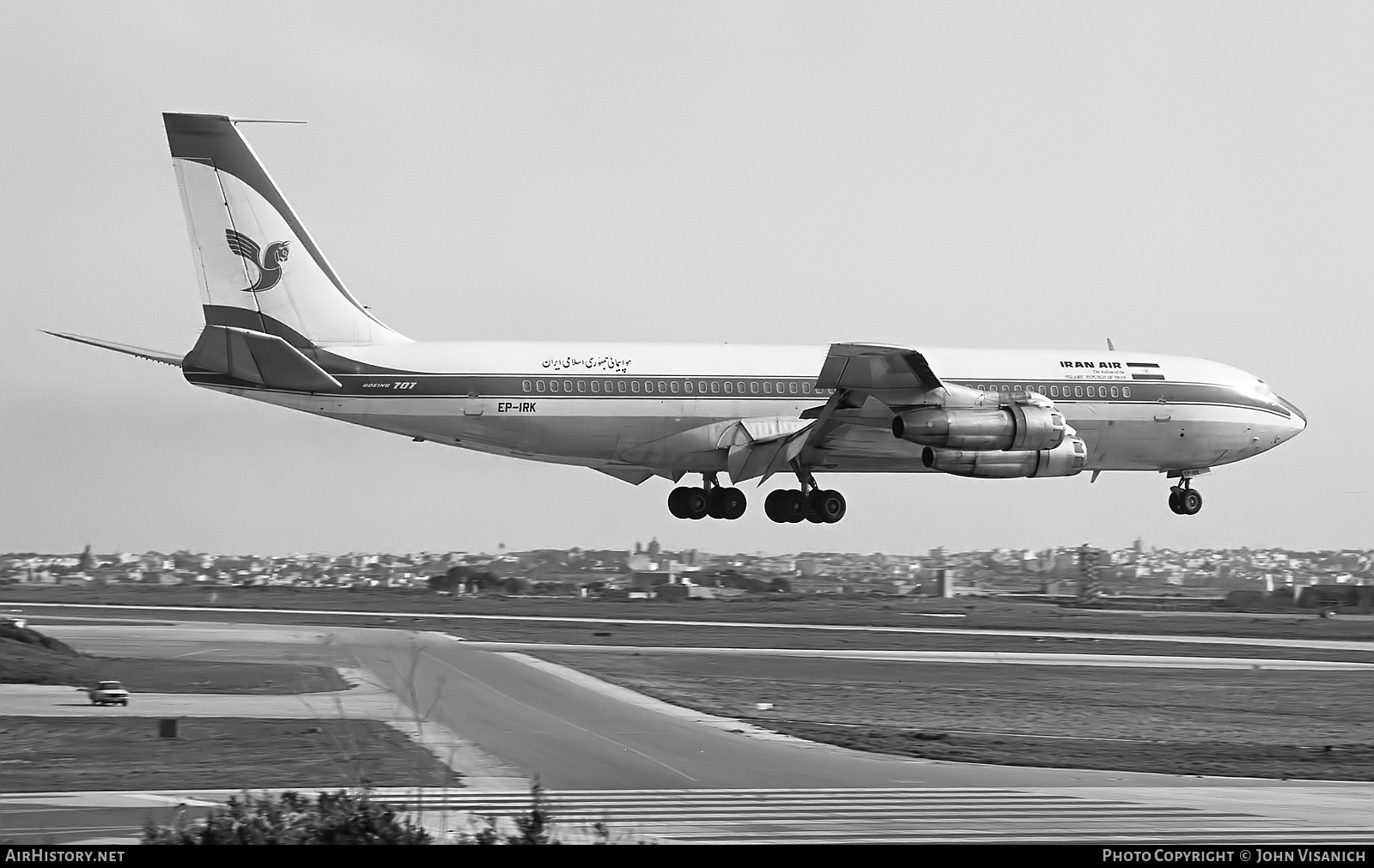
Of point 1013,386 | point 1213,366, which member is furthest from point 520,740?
point 1213,366

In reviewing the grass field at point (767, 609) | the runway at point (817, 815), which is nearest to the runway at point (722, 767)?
the runway at point (817, 815)

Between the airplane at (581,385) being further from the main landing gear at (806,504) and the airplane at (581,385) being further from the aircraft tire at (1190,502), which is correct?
the aircraft tire at (1190,502)

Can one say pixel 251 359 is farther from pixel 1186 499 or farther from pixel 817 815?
pixel 1186 499

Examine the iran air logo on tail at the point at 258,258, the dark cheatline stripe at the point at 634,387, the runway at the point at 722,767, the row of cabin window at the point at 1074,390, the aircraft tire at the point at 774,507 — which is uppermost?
the iran air logo on tail at the point at 258,258

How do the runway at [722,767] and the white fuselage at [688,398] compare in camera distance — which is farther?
the white fuselage at [688,398]

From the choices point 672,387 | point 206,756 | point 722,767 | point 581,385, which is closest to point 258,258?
point 581,385

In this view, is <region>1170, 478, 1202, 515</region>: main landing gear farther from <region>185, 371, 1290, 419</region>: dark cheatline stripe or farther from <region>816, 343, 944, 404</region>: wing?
<region>816, 343, 944, 404</region>: wing

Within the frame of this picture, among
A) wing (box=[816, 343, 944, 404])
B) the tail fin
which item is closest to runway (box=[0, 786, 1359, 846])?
wing (box=[816, 343, 944, 404])
